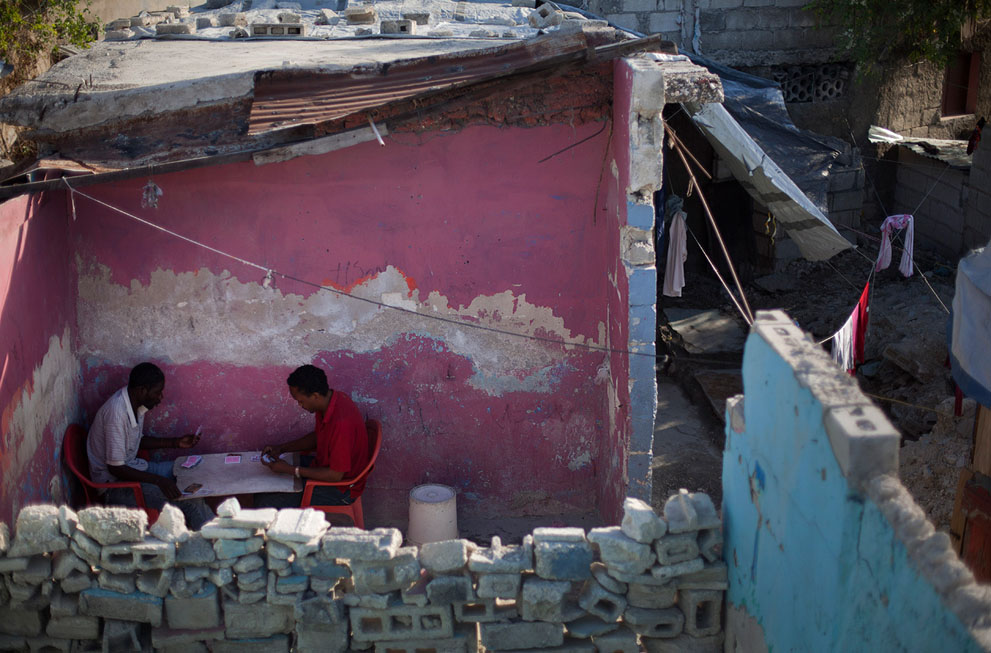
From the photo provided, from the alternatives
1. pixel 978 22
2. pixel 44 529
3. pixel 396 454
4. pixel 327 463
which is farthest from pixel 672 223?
pixel 978 22

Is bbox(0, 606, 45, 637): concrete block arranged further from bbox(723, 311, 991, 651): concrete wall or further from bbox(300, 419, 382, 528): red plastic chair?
bbox(723, 311, 991, 651): concrete wall

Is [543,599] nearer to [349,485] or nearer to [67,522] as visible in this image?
[349,485]

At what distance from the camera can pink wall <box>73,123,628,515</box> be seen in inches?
233

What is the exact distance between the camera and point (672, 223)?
25.5 ft

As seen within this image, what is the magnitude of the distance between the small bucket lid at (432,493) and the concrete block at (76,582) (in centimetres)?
224

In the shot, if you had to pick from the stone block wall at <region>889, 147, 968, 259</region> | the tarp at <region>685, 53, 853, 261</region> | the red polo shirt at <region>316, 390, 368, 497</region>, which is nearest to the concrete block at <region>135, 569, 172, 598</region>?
the red polo shirt at <region>316, 390, 368, 497</region>

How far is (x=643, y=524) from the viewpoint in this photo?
4051 millimetres

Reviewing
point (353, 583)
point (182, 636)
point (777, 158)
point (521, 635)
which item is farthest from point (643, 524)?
point (777, 158)

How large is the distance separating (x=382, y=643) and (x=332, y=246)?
106 inches

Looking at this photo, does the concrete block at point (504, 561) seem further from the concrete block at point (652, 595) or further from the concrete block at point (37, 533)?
the concrete block at point (37, 533)

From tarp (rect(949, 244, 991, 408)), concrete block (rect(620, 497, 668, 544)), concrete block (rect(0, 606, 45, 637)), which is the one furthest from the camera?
tarp (rect(949, 244, 991, 408))

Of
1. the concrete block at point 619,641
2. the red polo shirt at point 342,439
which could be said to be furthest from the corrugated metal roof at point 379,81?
the concrete block at point 619,641

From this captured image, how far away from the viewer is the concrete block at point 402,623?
4.27 metres

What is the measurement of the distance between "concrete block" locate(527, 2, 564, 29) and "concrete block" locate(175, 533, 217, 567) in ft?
17.8
